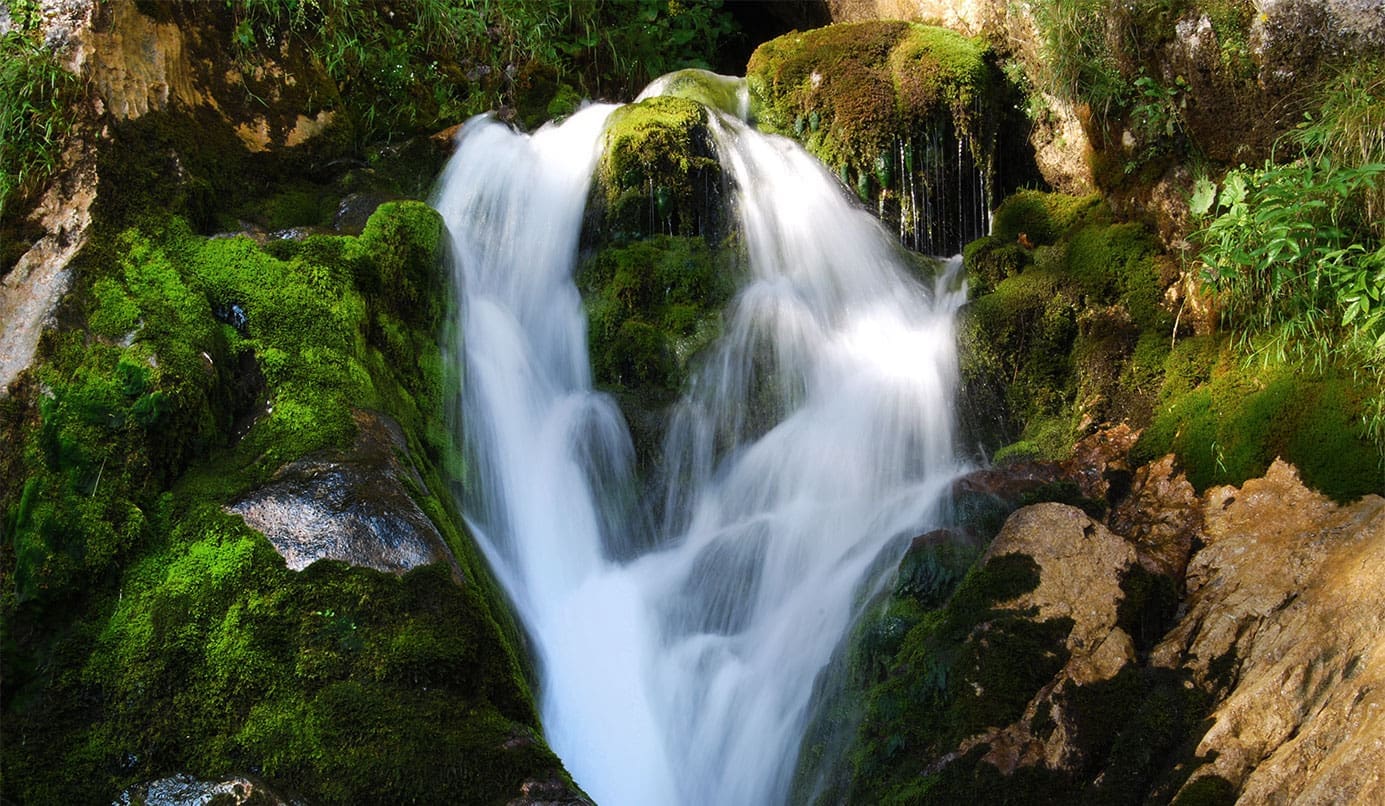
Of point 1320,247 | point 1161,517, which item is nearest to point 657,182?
point 1161,517

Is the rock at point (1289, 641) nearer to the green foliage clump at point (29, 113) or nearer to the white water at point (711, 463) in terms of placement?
the white water at point (711, 463)

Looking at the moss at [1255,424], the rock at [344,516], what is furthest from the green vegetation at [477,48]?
the moss at [1255,424]

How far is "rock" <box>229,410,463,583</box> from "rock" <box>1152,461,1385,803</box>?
2.65 meters

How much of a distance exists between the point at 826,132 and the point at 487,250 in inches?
101

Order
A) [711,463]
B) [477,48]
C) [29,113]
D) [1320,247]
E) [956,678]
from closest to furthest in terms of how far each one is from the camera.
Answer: [956,678], [1320,247], [29,113], [711,463], [477,48]

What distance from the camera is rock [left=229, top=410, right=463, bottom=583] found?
385cm

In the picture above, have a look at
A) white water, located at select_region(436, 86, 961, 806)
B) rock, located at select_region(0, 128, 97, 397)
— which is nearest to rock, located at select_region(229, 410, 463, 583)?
white water, located at select_region(436, 86, 961, 806)

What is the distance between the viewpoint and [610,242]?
6766 mm

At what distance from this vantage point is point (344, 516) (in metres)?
→ 3.94

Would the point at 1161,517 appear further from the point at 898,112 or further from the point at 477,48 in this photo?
the point at 477,48

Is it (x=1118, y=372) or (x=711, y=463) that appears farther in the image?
(x=711, y=463)

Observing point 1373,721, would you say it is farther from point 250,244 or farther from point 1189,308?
point 250,244

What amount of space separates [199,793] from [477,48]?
6442mm

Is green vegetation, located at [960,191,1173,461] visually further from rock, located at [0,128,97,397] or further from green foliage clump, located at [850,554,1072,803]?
rock, located at [0,128,97,397]
